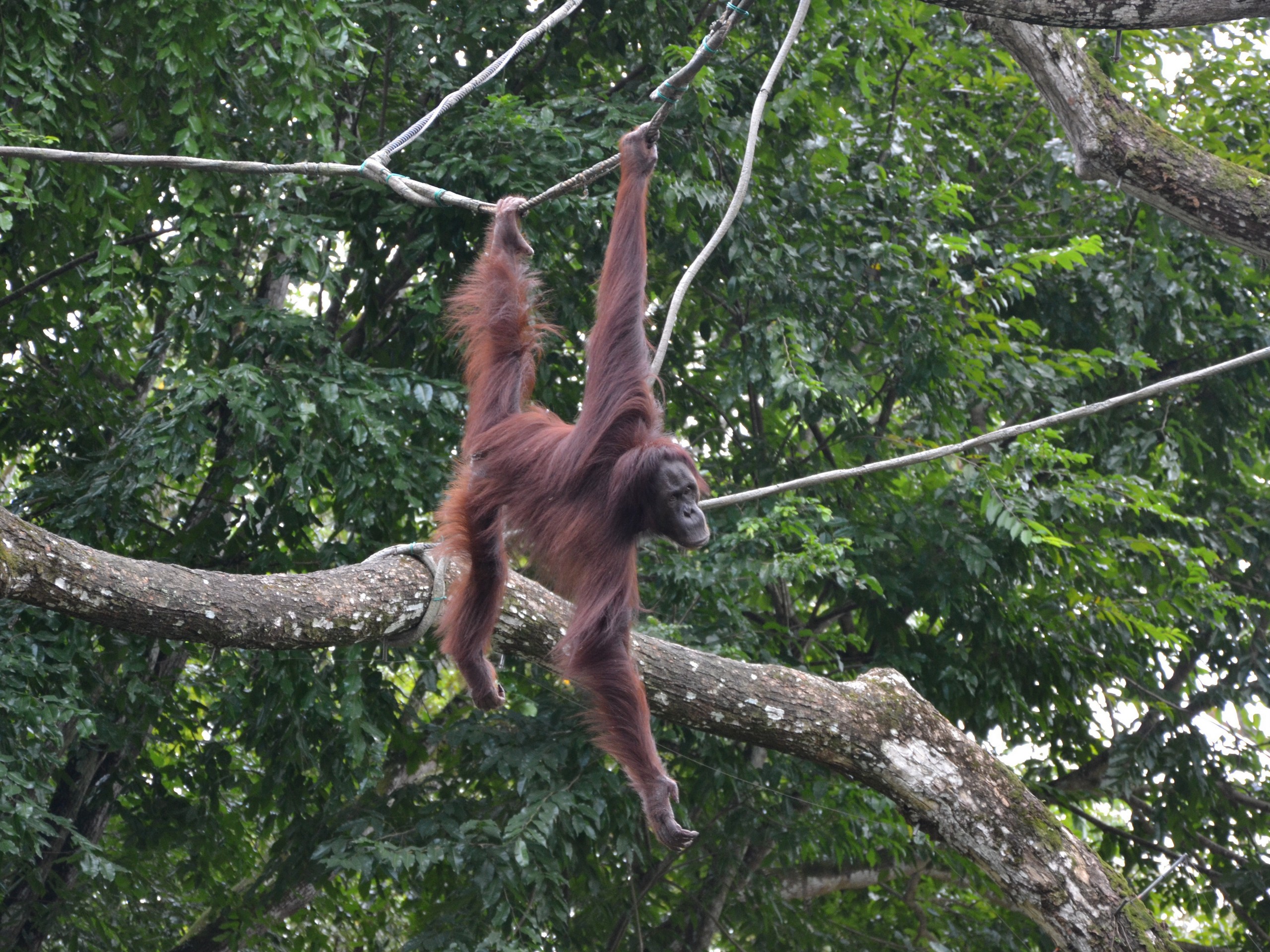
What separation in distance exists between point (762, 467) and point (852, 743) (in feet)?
10.0

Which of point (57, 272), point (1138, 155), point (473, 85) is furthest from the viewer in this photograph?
point (57, 272)

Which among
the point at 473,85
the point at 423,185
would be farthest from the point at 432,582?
the point at 473,85

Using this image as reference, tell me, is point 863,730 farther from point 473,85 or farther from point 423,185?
point 473,85

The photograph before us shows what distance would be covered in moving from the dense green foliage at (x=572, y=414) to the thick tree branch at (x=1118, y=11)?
2440 mm

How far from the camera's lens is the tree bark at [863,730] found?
3.96 m

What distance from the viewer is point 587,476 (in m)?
3.74

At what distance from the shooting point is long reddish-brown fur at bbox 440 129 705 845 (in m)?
3.70

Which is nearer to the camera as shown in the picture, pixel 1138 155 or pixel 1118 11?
pixel 1118 11

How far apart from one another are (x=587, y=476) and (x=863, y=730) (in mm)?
1477

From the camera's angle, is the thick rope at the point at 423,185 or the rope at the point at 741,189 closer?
the thick rope at the point at 423,185

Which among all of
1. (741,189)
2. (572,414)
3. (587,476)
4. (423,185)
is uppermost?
(572,414)

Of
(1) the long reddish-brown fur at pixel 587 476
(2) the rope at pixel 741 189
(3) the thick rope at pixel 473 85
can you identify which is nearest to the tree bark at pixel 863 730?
(1) the long reddish-brown fur at pixel 587 476

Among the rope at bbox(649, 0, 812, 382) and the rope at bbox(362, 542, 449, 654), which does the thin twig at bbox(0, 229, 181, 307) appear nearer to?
the rope at bbox(362, 542, 449, 654)

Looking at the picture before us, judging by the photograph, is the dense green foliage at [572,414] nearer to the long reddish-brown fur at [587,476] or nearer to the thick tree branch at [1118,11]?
the long reddish-brown fur at [587,476]
